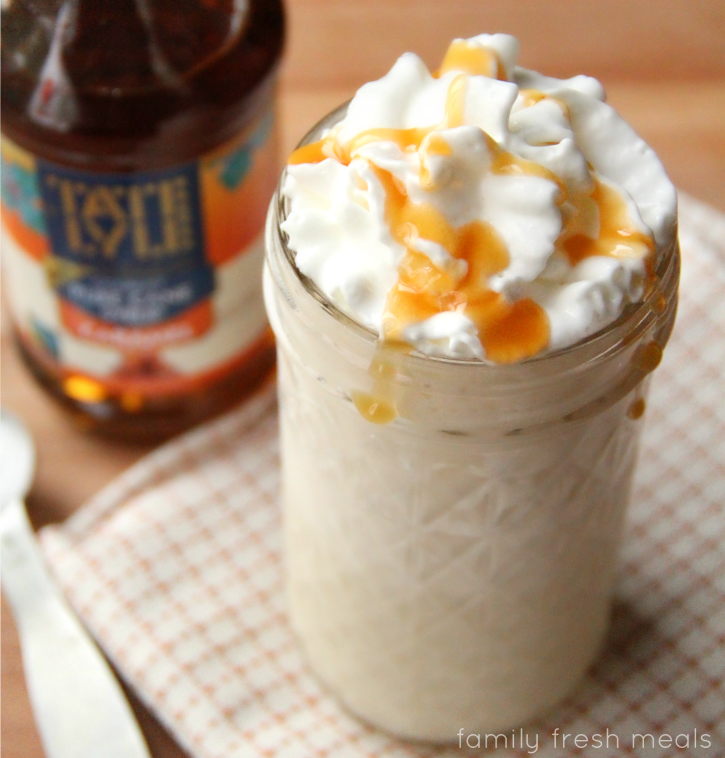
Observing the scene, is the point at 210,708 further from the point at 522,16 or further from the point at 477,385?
the point at 522,16

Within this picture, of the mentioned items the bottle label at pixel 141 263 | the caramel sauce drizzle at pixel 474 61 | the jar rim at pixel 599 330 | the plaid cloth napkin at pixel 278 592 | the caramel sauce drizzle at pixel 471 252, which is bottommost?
the plaid cloth napkin at pixel 278 592

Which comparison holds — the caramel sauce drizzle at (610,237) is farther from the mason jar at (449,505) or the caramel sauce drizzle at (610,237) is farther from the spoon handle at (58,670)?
the spoon handle at (58,670)

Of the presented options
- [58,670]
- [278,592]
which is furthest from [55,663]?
[278,592]

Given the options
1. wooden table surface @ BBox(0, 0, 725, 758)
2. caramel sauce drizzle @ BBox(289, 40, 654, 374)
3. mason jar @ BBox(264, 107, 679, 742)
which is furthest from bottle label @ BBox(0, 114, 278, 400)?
caramel sauce drizzle @ BBox(289, 40, 654, 374)

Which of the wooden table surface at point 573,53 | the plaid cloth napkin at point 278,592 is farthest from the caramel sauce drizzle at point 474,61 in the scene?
the wooden table surface at point 573,53

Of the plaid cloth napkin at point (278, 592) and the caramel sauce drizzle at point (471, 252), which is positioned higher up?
the caramel sauce drizzle at point (471, 252)
